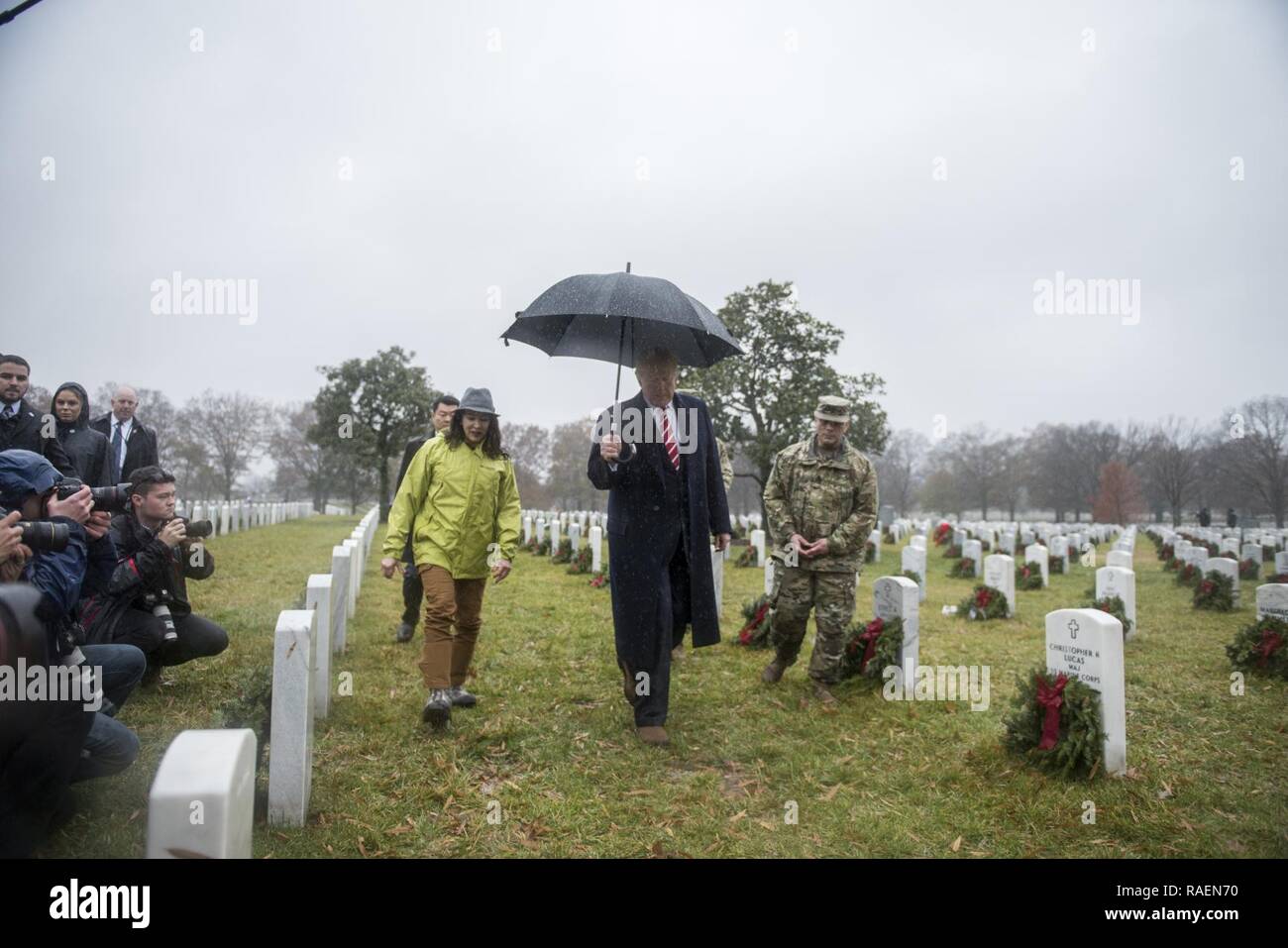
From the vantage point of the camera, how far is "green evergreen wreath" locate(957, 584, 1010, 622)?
9.36 meters

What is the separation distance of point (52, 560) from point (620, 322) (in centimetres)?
314

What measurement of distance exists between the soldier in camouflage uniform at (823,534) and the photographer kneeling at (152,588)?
3.72 metres

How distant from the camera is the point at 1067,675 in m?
4.03

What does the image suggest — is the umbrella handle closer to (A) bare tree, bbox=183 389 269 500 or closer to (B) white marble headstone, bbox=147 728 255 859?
(B) white marble headstone, bbox=147 728 255 859

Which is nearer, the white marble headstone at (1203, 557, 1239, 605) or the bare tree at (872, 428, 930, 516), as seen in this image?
the white marble headstone at (1203, 557, 1239, 605)

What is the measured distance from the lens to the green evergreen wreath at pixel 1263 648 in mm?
5910

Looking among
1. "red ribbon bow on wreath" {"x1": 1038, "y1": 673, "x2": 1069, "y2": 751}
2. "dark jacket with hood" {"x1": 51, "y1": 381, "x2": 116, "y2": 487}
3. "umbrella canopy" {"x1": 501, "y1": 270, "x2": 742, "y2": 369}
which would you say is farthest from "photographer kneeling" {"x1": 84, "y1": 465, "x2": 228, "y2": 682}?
"red ribbon bow on wreath" {"x1": 1038, "y1": 673, "x2": 1069, "y2": 751}

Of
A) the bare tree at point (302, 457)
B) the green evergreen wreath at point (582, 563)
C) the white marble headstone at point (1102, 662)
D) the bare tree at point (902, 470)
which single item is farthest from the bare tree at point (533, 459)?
the white marble headstone at point (1102, 662)

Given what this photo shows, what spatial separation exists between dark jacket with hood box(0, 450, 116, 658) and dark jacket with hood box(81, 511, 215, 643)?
0.79m

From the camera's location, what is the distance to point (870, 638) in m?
5.47
